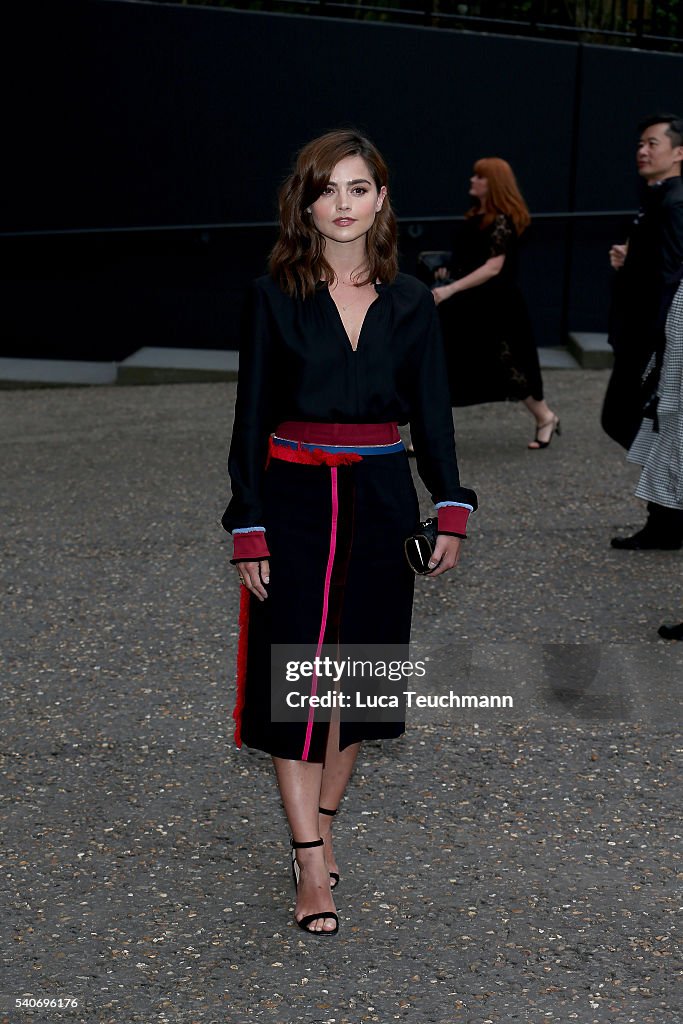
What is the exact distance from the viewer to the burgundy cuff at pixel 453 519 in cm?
370

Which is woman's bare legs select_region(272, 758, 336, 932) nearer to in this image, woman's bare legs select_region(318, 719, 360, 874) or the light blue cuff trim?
woman's bare legs select_region(318, 719, 360, 874)

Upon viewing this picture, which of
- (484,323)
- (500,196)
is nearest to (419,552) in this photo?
(500,196)

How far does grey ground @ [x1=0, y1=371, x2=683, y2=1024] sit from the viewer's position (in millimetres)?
3488

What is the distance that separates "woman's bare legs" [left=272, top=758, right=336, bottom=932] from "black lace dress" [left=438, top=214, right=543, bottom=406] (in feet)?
18.5

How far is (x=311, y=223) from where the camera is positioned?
3611mm

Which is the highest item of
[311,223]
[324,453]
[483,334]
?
[311,223]

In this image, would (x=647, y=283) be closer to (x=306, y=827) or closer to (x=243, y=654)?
(x=243, y=654)

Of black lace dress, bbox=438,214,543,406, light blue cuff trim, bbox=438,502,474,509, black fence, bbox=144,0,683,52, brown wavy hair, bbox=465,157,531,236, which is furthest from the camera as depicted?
black fence, bbox=144,0,683,52

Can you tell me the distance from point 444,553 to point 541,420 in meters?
6.05

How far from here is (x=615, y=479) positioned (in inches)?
345

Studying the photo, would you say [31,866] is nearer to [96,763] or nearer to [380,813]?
[96,763]

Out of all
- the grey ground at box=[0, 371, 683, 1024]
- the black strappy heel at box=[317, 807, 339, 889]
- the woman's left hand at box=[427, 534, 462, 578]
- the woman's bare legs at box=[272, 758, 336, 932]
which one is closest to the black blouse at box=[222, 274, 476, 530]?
the woman's left hand at box=[427, 534, 462, 578]

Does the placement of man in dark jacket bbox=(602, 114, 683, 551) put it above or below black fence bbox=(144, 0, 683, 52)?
below

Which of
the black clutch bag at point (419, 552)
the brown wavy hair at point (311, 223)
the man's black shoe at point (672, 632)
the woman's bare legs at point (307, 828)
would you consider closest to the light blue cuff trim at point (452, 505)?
the black clutch bag at point (419, 552)
